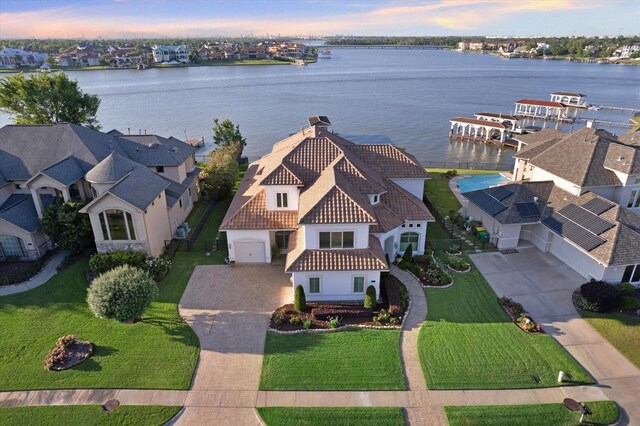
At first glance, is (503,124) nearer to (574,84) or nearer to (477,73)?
(574,84)

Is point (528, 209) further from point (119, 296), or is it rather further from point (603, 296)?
point (119, 296)

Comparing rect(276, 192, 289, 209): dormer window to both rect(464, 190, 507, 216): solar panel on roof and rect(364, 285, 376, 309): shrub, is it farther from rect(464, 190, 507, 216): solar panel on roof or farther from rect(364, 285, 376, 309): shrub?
rect(464, 190, 507, 216): solar panel on roof

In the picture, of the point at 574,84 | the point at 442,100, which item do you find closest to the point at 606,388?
the point at 442,100

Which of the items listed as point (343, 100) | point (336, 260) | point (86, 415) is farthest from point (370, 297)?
point (343, 100)

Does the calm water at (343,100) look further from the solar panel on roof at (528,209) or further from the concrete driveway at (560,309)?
the concrete driveway at (560,309)

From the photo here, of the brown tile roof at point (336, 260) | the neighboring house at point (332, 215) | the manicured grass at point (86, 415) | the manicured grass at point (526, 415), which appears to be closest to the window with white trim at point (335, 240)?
the neighboring house at point (332, 215)
